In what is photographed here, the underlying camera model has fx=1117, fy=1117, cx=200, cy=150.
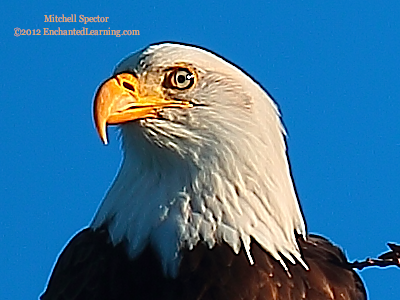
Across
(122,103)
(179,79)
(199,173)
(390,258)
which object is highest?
(179,79)

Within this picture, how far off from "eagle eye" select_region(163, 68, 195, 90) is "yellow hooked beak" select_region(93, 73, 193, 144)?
78 millimetres

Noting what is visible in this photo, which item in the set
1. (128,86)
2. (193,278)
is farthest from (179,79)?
(193,278)

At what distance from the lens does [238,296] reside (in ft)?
17.5

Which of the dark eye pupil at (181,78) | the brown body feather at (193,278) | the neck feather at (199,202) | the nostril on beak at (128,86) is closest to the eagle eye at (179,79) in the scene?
the dark eye pupil at (181,78)

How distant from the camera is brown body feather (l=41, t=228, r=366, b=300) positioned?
5367 millimetres

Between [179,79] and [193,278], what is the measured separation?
103cm

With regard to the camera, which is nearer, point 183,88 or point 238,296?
point 238,296

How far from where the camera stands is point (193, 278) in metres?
5.41

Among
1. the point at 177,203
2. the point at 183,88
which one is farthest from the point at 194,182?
the point at 183,88

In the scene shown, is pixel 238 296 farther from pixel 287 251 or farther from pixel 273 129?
pixel 273 129

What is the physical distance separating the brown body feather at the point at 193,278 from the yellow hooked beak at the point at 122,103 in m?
0.64

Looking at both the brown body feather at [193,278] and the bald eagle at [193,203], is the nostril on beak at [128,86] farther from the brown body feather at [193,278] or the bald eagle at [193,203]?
the brown body feather at [193,278]

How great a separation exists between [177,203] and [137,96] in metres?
0.57

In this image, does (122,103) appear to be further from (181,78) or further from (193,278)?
(193,278)
